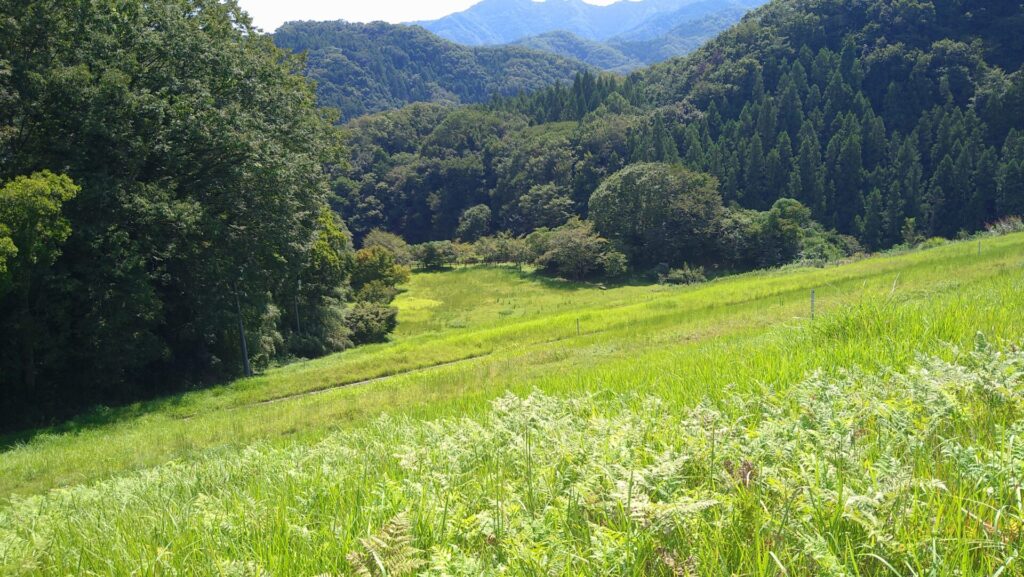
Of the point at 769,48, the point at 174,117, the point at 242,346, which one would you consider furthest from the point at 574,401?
the point at 769,48

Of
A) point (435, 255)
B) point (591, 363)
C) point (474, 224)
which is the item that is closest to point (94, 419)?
point (591, 363)

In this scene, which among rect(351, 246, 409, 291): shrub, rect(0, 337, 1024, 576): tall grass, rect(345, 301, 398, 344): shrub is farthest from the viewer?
rect(351, 246, 409, 291): shrub

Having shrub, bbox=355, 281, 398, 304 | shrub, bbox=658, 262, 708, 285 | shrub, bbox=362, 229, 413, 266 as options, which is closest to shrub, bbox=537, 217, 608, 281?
shrub, bbox=658, 262, 708, 285

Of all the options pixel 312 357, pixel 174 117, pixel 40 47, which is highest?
pixel 40 47

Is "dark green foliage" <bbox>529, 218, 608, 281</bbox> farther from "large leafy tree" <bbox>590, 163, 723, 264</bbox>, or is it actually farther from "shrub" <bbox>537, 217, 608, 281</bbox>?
"large leafy tree" <bbox>590, 163, 723, 264</bbox>

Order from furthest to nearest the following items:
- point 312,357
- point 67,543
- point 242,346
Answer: point 312,357
point 242,346
point 67,543

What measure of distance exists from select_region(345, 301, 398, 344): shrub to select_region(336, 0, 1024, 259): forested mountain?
34091mm

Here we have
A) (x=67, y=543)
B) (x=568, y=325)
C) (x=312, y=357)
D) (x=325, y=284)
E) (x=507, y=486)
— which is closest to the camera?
(x=507, y=486)

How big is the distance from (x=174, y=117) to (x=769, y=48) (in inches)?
4020

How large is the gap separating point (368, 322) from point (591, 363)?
23.7 m

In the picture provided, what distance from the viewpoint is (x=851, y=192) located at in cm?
7425

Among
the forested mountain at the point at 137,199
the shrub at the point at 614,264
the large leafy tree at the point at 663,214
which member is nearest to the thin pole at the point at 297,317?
the forested mountain at the point at 137,199

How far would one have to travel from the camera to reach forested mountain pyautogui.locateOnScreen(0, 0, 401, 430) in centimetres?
1634

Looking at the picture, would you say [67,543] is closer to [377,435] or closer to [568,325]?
[377,435]
